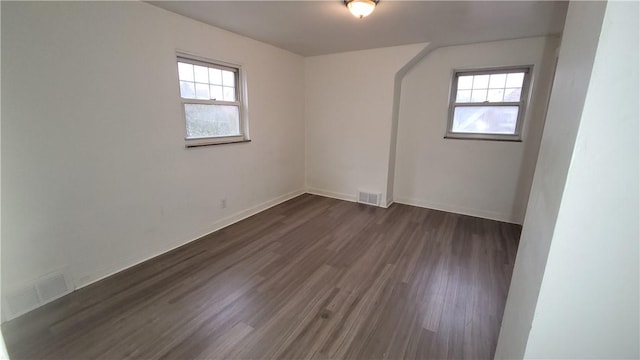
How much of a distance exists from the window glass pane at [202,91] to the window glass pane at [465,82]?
3.39 m

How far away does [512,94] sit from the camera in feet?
11.3

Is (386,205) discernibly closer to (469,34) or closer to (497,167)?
(497,167)

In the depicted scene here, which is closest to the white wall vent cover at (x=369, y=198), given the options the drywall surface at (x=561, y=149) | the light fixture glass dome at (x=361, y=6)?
the light fixture glass dome at (x=361, y=6)

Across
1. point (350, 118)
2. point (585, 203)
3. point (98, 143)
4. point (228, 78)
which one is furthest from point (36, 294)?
point (350, 118)

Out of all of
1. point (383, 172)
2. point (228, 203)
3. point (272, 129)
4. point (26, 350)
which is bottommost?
point (26, 350)

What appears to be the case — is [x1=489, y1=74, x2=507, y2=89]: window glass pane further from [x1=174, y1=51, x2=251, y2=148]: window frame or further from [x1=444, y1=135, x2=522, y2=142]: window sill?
[x1=174, y1=51, x2=251, y2=148]: window frame

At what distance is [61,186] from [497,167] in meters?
4.73

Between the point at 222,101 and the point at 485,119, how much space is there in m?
3.54

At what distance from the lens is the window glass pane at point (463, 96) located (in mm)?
3692

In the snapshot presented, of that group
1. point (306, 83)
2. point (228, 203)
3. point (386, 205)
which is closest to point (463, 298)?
point (386, 205)

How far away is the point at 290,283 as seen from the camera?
2.28 meters

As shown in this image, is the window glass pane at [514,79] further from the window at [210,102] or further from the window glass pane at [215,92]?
the window glass pane at [215,92]

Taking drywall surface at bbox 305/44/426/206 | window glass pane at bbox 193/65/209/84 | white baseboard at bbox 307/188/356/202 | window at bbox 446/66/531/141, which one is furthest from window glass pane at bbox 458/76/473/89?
window glass pane at bbox 193/65/209/84

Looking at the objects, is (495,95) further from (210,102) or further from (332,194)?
(210,102)
